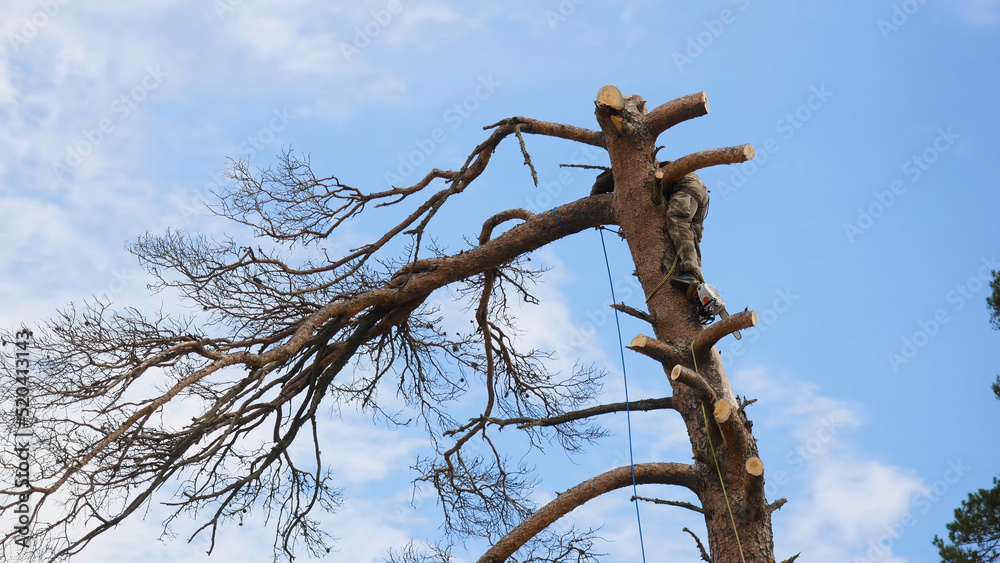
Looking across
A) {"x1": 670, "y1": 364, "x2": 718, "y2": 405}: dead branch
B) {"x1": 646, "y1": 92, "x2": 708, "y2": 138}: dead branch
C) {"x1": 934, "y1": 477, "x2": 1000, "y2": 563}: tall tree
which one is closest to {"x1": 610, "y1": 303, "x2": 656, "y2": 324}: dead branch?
{"x1": 670, "y1": 364, "x2": 718, "y2": 405}: dead branch

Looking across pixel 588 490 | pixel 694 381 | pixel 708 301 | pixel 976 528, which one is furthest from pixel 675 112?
pixel 976 528

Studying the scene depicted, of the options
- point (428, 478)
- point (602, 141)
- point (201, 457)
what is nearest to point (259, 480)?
point (201, 457)

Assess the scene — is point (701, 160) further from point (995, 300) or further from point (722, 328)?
point (995, 300)

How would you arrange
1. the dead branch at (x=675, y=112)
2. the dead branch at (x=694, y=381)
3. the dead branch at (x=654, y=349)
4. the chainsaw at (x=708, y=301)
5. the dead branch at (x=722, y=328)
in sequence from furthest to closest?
1. the dead branch at (x=675, y=112)
2. the chainsaw at (x=708, y=301)
3. the dead branch at (x=654, y=349)
4. the dead branch at (x=722, y=328)
5. the dead branch at (x=694, y=381)

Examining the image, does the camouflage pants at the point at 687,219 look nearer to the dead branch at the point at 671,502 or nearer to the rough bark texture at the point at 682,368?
the rough bark texture at the point at 682,368

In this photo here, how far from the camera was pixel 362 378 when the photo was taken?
860 cm

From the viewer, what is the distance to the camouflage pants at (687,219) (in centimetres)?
627

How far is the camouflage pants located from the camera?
6273 millimetres

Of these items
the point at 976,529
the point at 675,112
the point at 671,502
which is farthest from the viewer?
the point at 976,529

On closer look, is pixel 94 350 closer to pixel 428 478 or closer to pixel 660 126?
pixel 428 478

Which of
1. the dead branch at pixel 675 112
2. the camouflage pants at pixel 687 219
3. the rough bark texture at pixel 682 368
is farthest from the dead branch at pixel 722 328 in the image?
the dead branch at pixel 675 112

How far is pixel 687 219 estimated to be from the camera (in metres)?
6.36

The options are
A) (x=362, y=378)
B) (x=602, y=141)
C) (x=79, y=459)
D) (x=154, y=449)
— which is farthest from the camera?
(x=362, y=378)

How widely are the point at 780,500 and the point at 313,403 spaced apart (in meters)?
3.66
